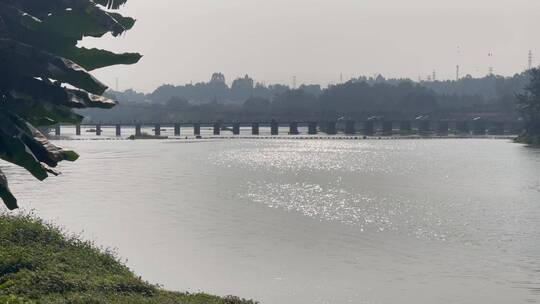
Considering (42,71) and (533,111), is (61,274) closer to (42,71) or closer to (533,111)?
(42,71)

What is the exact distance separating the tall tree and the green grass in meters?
10.6

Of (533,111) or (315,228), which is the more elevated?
(533,111)

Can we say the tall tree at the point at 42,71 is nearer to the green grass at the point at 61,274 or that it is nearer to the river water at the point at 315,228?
the green grass at the point at 61,274

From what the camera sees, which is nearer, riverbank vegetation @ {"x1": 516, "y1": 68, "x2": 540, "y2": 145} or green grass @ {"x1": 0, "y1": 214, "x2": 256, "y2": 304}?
green grass @ {"x1": 0, "y1": 214, "x2": 256, "y2": 304}

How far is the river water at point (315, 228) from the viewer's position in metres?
38.4

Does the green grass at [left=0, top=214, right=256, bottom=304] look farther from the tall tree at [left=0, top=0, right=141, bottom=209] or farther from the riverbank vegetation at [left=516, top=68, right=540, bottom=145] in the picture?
the riverbank vegetation at [left=516, top=68, right=540, bottom=145]

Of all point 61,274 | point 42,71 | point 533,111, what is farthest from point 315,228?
point 533,111

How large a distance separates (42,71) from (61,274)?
17.2 metres

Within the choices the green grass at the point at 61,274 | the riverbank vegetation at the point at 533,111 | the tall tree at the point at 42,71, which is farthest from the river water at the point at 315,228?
the riverbank vegetation at the point at 533,111

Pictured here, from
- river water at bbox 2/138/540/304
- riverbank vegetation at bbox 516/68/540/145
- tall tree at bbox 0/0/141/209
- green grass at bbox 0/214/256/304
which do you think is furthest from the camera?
riverbank vegetation at bbox 516/68/540/145

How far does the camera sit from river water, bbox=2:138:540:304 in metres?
38.4

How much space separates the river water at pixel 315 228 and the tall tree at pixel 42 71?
2465 cm

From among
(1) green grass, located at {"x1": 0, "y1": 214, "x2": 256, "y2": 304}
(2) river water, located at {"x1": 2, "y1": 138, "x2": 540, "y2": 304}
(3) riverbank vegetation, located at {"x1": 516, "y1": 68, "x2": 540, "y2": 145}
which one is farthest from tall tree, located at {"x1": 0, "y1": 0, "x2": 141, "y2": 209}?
(3) riverbank vegetation, located at {"x1": 516, "y1": 68, "x2": 540, "y2": 145}

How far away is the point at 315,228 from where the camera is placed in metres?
57.7
